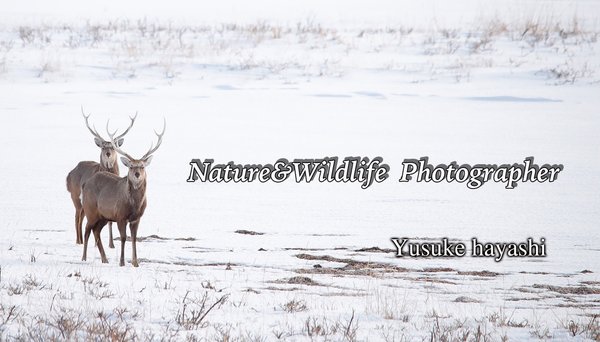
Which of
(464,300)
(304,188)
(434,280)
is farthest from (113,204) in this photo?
(304,188)

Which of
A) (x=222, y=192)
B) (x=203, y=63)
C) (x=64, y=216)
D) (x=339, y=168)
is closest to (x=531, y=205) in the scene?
(x=339, y=168)

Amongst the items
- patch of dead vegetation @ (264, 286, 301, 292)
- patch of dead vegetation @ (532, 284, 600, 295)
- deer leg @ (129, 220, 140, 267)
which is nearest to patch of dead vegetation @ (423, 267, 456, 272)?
patch of dead vegetation @ (532, 284, 600, 295)

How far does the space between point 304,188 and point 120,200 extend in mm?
5502

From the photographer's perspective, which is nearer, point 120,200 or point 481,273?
point 120,200

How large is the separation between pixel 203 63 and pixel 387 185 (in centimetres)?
1394

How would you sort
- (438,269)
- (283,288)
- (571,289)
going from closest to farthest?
1. (283,288)
2. (571,289)
3. (438,269)

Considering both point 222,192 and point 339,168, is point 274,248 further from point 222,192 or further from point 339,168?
point 339,168

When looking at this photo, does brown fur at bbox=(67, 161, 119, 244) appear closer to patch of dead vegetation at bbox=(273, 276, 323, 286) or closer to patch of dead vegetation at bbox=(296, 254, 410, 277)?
patch of dead vegetation at bbox=(296, 254, 410, 277)

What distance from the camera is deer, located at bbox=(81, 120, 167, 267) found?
27.4ft

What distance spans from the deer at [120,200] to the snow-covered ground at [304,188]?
0.32 meters

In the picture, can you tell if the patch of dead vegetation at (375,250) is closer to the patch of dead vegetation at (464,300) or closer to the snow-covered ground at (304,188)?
the snow-covered ground at (304,188)

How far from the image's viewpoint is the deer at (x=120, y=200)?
8.35 metres

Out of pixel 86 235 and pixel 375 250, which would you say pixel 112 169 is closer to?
pixel 86 235

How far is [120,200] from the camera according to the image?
27.7 ft
